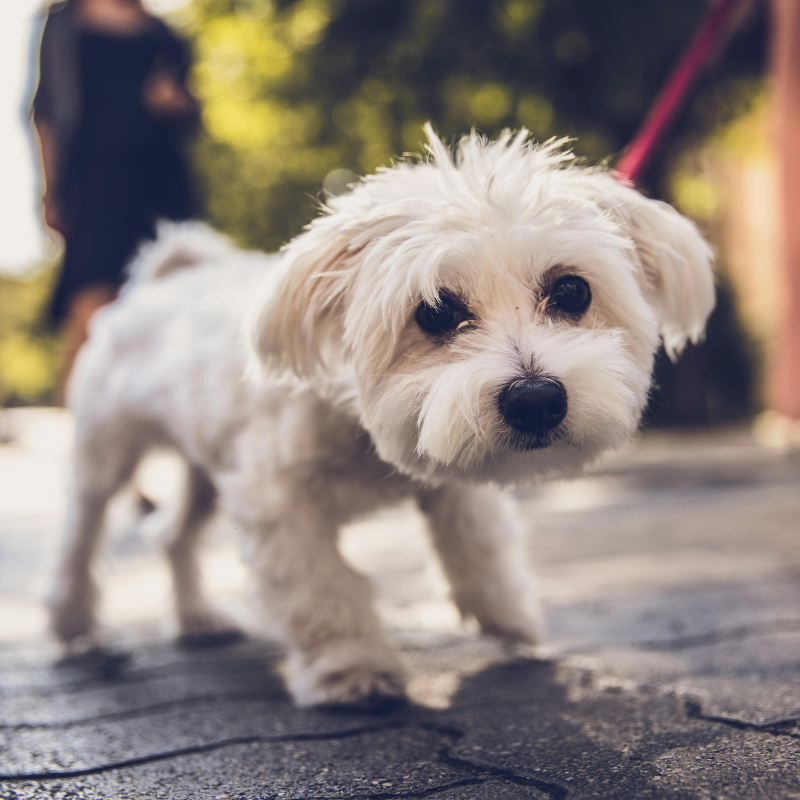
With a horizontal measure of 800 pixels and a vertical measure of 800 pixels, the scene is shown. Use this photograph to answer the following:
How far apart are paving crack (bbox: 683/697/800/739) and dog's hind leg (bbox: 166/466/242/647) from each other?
1.88 meters

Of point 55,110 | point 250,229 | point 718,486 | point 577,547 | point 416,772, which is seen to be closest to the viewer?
point 416,772

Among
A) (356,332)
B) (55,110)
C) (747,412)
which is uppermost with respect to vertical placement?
(55,110)

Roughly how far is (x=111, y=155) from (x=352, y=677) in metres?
4.27

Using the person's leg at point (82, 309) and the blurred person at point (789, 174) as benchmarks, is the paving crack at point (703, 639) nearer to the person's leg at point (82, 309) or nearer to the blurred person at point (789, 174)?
the blurred person at point (789, 174)

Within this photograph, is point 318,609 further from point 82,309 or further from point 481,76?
point 481,76

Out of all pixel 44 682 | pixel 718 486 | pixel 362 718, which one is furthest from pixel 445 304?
pixel 718 486

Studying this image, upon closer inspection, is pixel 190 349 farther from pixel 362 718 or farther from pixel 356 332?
pixel 362 718

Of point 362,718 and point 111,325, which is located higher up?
point 111,325

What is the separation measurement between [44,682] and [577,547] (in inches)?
113

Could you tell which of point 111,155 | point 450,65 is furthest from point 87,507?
point 450,65

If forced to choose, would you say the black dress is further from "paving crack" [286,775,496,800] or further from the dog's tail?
"paving crack" [286,775,496,800]

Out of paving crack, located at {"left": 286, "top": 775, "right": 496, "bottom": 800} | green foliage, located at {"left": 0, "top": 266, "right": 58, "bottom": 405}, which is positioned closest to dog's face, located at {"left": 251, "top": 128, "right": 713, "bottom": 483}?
paving crack, located at {"left": 286, "top": 775, "right": 496, "bottom": 800}

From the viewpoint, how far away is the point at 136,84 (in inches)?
228

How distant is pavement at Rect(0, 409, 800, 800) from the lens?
1904mm
